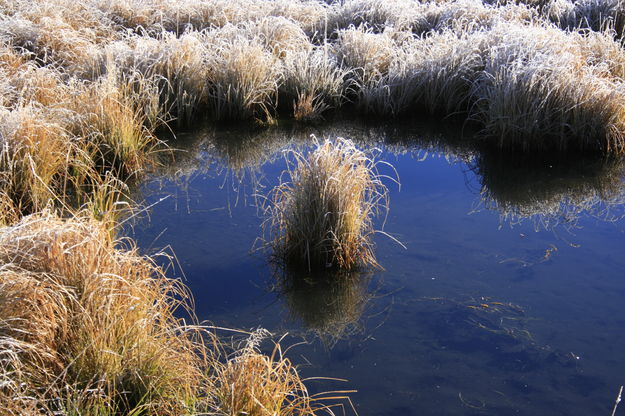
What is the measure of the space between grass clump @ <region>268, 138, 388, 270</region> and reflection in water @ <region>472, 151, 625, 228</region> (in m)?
1.42

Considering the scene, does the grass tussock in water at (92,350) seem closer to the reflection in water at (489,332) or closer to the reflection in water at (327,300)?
the reflection in water at (327,300)

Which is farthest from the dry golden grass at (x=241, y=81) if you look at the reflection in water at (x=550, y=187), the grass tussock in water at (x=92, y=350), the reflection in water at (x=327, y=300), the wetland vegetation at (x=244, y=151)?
the grass tussock in water at (x=92, y=350)

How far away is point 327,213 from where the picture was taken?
411 centimetres

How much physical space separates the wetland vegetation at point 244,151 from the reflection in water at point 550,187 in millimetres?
22

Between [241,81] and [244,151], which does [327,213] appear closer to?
[244,151]

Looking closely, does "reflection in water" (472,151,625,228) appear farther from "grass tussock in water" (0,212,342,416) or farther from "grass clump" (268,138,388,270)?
"grass tussock in water" (0,212,342,416)

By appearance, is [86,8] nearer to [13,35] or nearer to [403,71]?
[13,35]

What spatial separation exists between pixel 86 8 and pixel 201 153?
3871 millimetres

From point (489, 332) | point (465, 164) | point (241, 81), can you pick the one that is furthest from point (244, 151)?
point (489, 332)

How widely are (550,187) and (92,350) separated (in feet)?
13.2

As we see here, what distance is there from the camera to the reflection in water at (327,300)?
3.73m

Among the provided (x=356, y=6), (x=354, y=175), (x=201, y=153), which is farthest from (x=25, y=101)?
(x=356, y=6)

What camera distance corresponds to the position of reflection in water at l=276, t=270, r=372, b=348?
3729 mm

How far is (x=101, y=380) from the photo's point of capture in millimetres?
2605
